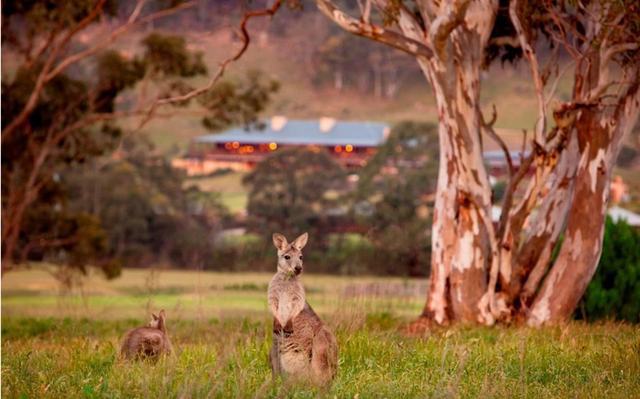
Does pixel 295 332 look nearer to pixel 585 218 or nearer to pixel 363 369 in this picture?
pixel 363 369

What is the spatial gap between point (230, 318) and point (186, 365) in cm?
583

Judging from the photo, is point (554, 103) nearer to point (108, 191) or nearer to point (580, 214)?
point (580, 214)

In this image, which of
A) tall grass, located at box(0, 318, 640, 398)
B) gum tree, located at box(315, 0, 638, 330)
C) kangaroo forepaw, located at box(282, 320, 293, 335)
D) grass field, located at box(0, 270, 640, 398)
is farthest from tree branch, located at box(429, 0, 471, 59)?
kangaroo forepaw, located at box(282, 320, 293, 335)

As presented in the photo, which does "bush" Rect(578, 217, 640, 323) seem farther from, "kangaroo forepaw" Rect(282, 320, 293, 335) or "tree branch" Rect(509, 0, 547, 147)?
"kangaroo forepaw" Rect(282, 320, 293, 335)

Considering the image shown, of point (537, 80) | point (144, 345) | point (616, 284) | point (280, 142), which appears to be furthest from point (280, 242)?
point (280, 142)

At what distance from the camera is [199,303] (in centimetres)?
934

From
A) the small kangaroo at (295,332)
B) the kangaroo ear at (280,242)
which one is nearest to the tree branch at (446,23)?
the kangaroo ear at (280,242)

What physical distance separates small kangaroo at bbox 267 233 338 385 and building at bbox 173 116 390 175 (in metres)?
46.5

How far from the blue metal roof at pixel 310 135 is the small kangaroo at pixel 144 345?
47.0 meters

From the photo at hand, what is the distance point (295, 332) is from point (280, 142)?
48.5 metres

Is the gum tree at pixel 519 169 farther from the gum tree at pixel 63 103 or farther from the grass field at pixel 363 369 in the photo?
the gum tree at pixel 63 103

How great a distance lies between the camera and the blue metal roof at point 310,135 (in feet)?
179

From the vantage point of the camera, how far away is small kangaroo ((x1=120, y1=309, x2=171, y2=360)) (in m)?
6.98

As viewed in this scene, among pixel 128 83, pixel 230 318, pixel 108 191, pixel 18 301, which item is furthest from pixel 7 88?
pixel 108 191
